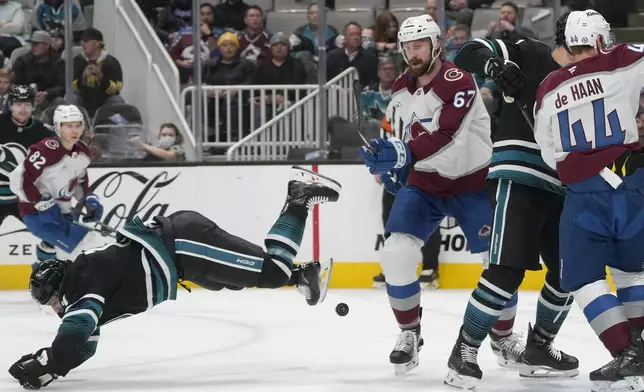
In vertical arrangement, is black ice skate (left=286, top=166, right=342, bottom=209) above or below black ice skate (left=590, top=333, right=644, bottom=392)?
above

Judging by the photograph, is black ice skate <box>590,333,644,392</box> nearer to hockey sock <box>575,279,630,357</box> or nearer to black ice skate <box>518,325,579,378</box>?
hockey sock <box>575,279,630,357</box>

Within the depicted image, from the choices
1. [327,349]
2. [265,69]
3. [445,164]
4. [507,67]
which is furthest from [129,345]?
[265,69]

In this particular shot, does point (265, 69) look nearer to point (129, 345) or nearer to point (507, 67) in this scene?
point (129, 345)

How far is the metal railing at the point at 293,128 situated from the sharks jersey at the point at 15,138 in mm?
1334

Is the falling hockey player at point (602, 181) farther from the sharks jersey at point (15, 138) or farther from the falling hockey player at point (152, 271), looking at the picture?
the sharks jersey at point (15, 138)

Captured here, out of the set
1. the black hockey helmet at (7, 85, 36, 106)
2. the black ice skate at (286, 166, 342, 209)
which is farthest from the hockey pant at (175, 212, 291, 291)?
the black hockey helmet at (7, 85, 36, 106)

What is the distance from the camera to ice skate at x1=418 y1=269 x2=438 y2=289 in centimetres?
776

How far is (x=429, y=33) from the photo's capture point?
446 centimetres

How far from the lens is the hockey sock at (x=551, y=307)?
14.3 ft

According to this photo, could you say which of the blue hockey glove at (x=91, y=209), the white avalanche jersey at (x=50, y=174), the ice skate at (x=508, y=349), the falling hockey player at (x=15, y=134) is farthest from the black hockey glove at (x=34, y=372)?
the falling hockey player at (x=15, y=134)

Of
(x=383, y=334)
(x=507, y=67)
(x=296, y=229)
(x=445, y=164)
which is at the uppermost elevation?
(x=507, y=67)

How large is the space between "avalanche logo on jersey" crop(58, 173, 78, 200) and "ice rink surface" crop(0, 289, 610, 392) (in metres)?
0.71

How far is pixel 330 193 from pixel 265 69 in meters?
3.68

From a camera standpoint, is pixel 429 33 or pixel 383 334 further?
pixel 383 334
